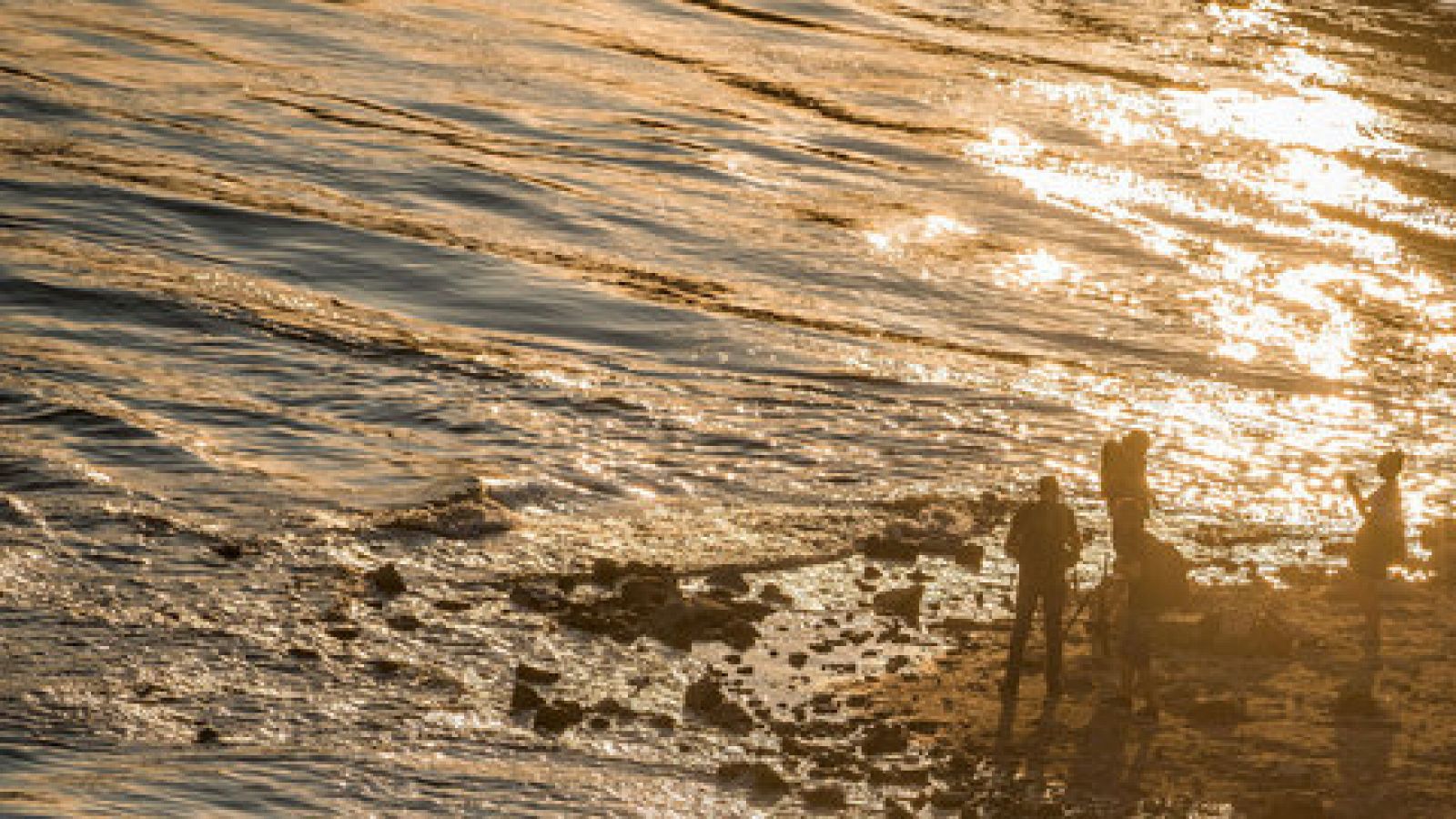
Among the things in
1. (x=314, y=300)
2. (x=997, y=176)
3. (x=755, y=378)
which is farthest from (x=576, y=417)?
(x=997, y=176)

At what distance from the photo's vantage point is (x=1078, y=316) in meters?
33.0

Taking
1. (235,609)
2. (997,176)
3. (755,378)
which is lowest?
(235,609)

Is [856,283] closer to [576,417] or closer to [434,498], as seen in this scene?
[576,417]

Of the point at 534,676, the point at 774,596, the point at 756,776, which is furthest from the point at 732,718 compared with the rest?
the point at 774,596

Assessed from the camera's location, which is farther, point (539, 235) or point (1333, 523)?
point (539, 235)

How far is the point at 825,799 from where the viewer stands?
1494cm

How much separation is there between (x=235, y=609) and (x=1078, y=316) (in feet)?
59.9

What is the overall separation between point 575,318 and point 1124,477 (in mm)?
14122

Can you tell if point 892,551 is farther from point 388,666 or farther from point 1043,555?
point 388,666

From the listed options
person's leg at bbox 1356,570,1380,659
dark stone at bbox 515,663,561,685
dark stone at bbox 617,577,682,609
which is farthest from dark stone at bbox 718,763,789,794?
person's leg at bbox 1356,570,1380,659

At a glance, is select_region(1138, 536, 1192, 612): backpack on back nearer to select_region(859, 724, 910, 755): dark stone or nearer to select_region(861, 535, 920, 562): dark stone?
select_region(859, 724, 910, 755): dark stone

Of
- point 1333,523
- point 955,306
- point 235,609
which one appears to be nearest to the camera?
point 235,609

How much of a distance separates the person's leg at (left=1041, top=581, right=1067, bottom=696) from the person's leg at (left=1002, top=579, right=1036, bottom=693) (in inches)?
6.0

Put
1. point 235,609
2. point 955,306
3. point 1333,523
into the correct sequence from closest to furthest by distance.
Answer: point 235,609, point 1333,523, point 955,306
